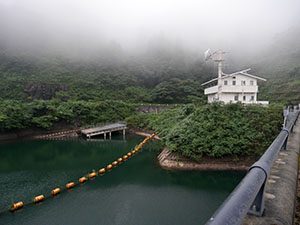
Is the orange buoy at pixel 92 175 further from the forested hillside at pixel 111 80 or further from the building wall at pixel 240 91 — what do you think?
the forested hillside at pixel 111 80

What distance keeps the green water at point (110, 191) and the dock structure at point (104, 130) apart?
5.67 metres

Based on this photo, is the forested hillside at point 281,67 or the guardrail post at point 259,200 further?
the forested hillside at point 281,67

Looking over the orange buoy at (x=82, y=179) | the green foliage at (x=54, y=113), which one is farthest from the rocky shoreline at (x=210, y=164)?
the green foliage at (x=54, y=113)

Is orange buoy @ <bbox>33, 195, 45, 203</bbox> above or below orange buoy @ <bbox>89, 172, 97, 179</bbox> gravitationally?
below

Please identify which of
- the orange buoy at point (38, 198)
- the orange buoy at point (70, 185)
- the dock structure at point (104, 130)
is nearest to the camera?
the orange buoy at point (38, 198)

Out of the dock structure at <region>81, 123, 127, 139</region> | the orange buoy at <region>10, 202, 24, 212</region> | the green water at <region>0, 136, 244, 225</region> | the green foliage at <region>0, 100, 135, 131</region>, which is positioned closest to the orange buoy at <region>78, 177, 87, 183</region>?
the green water at <region>0, 136, 244, 225</region>

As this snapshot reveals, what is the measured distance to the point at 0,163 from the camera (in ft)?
60.0

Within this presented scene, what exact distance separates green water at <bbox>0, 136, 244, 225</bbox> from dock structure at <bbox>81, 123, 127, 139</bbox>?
567 cm

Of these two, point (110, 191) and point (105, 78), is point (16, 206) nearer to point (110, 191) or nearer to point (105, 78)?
point (110, 191)

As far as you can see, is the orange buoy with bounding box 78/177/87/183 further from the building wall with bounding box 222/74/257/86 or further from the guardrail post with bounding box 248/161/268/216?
the building wall with bounding box 222/74/257/86

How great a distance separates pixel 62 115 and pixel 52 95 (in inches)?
415

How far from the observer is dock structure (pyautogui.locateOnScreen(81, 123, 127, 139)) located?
2612 cm

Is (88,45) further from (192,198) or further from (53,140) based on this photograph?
(192,198)

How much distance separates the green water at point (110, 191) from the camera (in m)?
10.3
